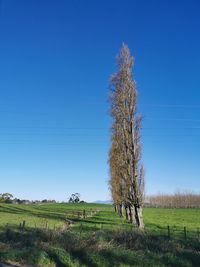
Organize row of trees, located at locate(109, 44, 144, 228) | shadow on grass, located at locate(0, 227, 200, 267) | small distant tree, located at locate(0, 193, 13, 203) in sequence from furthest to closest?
1. small distant tree, located at locate(0, 193, 13, 203)
2. row of trees, located at locate(109, 44, 144, 228)
3. shadow on grass, located at locate(0, 227, 200, 267)

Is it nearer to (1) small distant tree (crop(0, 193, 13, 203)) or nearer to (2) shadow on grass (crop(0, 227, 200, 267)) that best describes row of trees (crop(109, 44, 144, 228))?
(2) shadow on grass (crop(0, 227, 200, 267))

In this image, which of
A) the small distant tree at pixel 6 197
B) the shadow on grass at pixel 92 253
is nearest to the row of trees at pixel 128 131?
the shadow on grass at pixel 92 253

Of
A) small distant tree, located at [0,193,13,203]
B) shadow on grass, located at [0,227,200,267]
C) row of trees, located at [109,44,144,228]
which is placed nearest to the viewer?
shadow on grass, located at [0,227,200,267]

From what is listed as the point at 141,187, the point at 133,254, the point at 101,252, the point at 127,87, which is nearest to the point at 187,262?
the point at 133,254

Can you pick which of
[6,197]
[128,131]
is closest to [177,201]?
[6,197]

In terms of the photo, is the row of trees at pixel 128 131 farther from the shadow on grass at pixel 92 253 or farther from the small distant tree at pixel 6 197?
the small distant tree at pixel 6 197

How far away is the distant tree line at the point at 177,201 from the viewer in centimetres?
16411

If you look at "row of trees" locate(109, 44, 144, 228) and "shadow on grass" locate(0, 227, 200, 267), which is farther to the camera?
"row of trees" locate(109, 44, 144, 228)

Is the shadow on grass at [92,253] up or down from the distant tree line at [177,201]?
down

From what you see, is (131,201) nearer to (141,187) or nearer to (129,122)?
(141,187)

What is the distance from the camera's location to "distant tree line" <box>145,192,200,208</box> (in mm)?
164113

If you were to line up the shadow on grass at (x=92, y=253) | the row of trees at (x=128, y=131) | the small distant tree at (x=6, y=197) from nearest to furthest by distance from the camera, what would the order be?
the shadow on grass at (x=92, y=253), the row of trees at (x=128, y=131), the small distant tree at (x=6, y=197)

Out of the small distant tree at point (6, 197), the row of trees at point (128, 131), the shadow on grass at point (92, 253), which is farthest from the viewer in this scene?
the small distant tree at point (6, 197)

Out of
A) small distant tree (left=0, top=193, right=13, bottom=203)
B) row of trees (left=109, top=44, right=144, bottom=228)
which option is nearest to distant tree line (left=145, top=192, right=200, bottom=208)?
small distant tree (left=0, top=193, right=13, bottom=203)
